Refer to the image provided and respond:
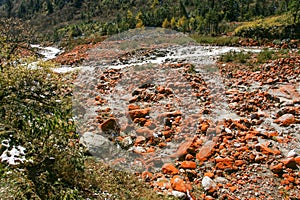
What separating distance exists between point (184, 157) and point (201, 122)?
1.90m

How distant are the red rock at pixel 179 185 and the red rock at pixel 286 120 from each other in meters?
3.69

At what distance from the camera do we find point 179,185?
18.4 ft

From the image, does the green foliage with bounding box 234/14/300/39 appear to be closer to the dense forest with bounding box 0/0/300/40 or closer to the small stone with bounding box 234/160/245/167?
the dense forest with bounding box 0/0/300/40

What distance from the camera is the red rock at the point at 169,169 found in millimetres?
6250

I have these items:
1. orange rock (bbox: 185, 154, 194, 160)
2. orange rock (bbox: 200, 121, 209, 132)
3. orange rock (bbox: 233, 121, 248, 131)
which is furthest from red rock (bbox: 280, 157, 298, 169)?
orange rock (bbox: 200, 121, 209, 132)

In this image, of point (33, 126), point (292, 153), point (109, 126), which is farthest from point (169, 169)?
point (33, 126)

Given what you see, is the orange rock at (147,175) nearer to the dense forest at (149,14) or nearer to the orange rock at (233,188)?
the orange rock at (233,188)

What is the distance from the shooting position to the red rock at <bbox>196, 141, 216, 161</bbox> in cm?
671

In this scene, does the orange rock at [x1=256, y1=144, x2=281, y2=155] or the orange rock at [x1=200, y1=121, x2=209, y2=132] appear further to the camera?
the orange rock at [x1=200, y1=121, x2=209, y2=132]

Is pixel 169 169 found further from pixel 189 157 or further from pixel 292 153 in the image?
pixel 292 153

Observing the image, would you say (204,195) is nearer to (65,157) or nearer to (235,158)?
(235,158)

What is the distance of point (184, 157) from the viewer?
22.3ft

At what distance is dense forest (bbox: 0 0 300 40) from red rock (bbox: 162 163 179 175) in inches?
750

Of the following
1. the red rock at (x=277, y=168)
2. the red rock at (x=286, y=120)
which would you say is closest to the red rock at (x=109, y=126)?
the red rock at (x=277, y=168)
